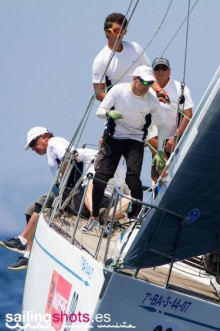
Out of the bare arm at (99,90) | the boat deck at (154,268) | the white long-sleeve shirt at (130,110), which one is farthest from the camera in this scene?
the bare arm at (99,90)

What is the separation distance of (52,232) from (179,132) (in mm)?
1580

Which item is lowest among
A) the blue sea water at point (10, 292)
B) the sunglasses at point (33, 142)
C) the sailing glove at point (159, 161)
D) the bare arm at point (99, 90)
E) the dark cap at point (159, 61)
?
the blue sea water at point (10, 292)

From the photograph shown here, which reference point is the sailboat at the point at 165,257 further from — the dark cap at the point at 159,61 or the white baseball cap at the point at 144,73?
the dark cap at the point at 159,61

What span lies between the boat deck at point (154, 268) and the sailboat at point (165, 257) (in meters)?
0.02

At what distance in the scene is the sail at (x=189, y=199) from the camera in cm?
994

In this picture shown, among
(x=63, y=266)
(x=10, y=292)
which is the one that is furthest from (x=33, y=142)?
(x=10, y=292)

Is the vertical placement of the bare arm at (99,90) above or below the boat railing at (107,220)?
above

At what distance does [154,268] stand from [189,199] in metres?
0.85

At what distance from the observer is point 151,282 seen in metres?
10.1

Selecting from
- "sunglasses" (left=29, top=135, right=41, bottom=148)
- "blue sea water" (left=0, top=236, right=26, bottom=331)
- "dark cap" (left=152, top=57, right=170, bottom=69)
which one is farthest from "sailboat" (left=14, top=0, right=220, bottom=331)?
"blue sea water" (left=0, top=236, right=26, bottom=331)

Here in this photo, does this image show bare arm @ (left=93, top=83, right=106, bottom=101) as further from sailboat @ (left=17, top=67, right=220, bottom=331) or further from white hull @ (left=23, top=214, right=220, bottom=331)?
sailboat @ (left=17, top=67, right=220, bottom=331)

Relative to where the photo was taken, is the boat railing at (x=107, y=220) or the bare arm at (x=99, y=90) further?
the bare arm at (x=99, y=90)

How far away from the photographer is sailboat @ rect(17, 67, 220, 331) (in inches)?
390

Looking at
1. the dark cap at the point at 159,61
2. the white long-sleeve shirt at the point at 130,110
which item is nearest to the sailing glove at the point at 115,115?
the white long-sleeve shirt at the point at 130,110
